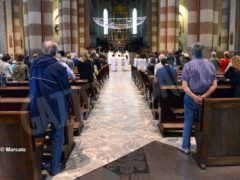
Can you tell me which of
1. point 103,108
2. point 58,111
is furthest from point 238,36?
point 58,111

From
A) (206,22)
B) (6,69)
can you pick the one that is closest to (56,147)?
(6,69)

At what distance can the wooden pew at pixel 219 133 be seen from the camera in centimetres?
487

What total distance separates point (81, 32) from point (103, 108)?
67.8 feet

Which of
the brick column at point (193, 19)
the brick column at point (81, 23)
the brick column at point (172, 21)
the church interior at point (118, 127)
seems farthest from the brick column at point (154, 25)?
the church interior at point (118, 127)

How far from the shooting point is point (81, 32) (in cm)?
2998

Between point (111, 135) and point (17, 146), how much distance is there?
3167mm

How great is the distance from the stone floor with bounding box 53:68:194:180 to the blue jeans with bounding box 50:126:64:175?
15cm

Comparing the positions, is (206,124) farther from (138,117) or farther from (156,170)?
(138,117)

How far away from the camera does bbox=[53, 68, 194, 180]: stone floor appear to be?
552 cm

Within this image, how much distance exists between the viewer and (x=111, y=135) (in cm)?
720

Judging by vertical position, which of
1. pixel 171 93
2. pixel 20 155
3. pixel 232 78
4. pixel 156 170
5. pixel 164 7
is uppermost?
pixel 164 7

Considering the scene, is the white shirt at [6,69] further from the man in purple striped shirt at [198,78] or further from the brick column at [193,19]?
the man in purple striped shirt at [198,78]

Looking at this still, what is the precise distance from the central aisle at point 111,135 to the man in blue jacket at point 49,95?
2.34 feet

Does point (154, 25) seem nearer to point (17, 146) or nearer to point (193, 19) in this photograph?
point (193, 19)
